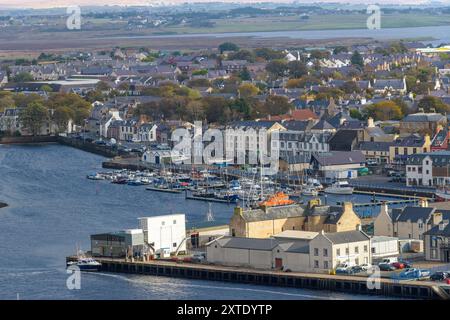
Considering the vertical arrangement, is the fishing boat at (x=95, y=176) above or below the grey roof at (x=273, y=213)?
below

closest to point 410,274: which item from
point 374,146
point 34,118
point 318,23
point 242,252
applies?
point 242,252

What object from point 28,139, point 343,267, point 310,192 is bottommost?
point 28,139

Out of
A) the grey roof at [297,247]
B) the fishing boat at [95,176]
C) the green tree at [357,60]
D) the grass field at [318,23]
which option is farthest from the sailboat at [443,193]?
the grass field at [318,23]

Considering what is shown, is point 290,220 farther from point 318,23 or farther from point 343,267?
point 318,23

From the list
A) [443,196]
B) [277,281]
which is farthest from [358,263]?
[443,196]

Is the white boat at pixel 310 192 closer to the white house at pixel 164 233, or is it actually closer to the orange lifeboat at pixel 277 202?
the orange lifeboat at pixel 277 202

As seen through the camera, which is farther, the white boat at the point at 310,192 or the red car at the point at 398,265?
the white boat at the point at 310,192

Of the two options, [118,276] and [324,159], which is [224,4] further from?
[118,276]
